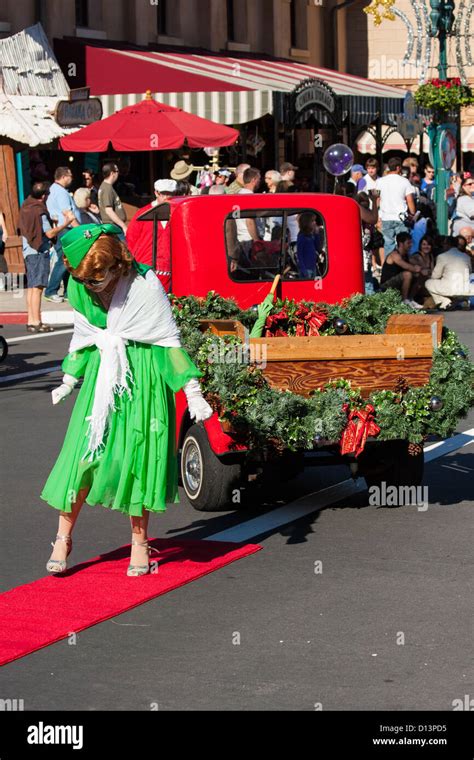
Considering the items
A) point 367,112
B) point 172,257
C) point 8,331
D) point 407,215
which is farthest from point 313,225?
point 367,112

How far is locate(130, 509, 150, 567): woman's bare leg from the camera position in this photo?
24.9ft

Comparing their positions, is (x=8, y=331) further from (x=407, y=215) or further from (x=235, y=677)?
(x=235, y=677)

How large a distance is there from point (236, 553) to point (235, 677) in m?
2.03

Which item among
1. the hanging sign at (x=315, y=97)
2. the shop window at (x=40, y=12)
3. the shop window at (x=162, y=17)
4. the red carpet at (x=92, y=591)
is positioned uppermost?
the shop window at (x=162, y=17)

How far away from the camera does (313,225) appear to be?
1076 centimetres

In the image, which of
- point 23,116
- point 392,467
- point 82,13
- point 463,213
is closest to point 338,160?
point 463,213

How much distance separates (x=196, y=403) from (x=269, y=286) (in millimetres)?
3254

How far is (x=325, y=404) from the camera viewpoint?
28.0ft

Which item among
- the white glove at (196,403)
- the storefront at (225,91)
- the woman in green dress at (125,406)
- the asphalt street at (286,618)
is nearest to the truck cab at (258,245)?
the asphalt street at (286,618)

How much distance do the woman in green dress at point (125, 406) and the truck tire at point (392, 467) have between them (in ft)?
5.61

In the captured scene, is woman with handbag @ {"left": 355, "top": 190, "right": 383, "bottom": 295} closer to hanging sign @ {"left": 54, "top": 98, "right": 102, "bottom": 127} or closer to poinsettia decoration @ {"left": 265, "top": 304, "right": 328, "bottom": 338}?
hanging sign @ {"left": 54, "top": 98, "right": 102, "bottom": 127}

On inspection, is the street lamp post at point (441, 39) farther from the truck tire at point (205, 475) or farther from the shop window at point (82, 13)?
the truck tire at point (205, 475)

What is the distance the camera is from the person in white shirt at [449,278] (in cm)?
2094
